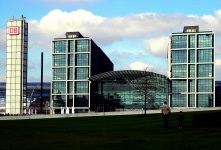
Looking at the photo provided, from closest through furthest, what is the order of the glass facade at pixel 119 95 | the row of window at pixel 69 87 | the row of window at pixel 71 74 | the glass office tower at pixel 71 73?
the glass facade at pixel 119 95
the glass office tower at pixel 71 73
the row of window at pixel 69 87
the row of window at pixel 71 74

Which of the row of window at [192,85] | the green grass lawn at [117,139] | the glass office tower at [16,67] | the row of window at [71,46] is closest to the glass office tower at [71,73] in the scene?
the row of window at [71,46]

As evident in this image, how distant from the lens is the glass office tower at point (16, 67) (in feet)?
389

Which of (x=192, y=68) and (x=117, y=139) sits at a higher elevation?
(x=192, y=68)

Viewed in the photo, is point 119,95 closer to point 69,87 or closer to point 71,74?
point 69,87

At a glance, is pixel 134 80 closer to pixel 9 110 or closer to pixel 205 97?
pixel 205 97

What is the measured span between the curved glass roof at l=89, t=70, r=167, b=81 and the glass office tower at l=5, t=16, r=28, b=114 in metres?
25.7

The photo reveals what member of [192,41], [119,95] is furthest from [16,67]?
[192,41]

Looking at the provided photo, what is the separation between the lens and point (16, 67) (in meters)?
119

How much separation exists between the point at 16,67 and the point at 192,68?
60.6 m

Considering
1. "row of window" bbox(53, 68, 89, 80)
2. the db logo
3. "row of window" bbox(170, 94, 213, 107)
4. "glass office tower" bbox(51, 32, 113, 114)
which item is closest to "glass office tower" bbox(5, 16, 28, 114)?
the db logo

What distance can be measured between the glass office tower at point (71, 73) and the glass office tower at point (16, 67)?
26.1 m

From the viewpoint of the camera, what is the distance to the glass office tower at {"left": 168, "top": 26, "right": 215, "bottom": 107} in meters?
139

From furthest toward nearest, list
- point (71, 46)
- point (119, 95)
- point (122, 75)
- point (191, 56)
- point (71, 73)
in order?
point (71, 46), point (71, 73), point (119, 95), point (191, 56), point (122, 75)

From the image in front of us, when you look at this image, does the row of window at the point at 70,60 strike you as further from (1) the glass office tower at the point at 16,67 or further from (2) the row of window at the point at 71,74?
(1) the glass office tower at the point at 16,67
